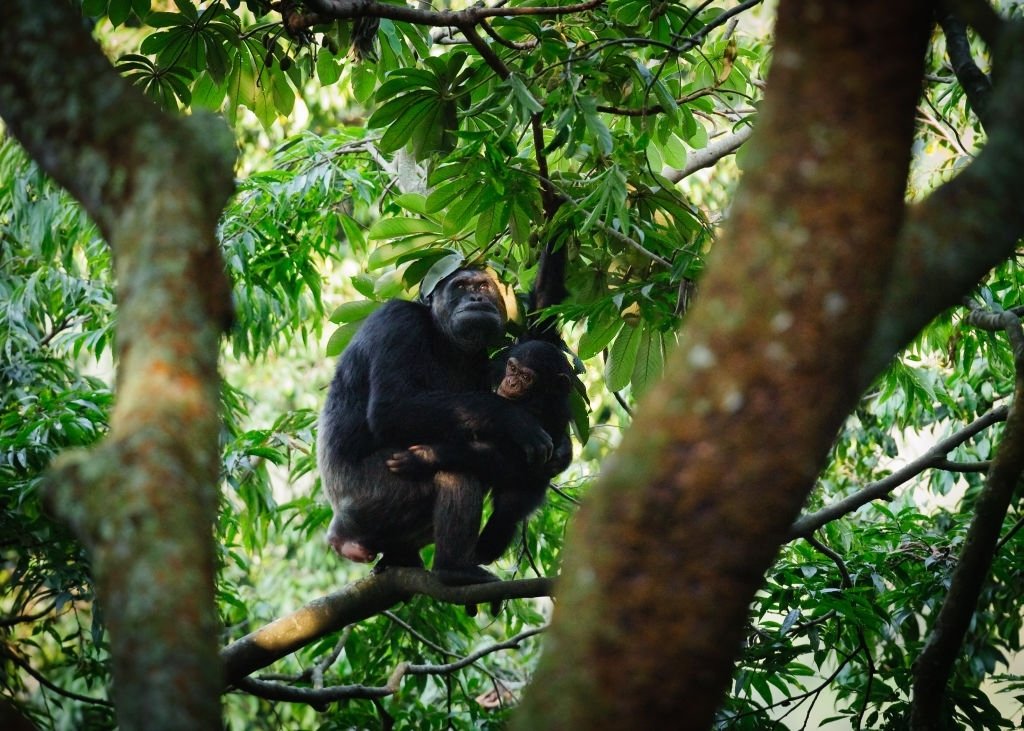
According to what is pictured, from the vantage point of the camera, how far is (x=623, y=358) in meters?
4.38

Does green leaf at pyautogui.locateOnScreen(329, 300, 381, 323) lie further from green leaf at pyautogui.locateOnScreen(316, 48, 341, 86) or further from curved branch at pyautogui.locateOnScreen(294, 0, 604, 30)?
curved branch at pyautogui.locateOnScreen(294, 0, 604, 30)

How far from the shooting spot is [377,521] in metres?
4.82

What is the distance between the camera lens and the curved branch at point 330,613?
3.93 meters

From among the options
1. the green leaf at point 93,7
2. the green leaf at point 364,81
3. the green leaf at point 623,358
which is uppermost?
the green leaf at point 364,81

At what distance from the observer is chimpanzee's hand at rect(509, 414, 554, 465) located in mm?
4586

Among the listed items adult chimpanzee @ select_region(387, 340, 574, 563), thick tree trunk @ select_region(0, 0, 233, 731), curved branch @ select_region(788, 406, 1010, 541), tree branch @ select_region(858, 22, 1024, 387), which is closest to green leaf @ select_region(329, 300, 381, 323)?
adult chimpanzee @ select_region(387, 340, 574, 563)

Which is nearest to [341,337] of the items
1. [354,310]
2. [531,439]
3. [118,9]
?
[354,310]

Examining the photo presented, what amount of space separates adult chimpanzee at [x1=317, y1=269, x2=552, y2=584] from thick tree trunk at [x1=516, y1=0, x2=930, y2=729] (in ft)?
9.26

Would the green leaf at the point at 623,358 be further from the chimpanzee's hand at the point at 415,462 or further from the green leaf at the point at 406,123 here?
the green leaf at the point at 406,123

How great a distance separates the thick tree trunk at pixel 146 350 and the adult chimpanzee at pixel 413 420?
2.67 m

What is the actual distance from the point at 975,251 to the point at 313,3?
7.56ft

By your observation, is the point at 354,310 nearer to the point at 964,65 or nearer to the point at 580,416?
the point at 580,416

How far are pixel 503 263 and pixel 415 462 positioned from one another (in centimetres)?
99

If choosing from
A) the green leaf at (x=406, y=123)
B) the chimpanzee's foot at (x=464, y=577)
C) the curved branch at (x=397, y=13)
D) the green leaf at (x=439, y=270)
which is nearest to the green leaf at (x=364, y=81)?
the green leaf at (x=406, y=123)
